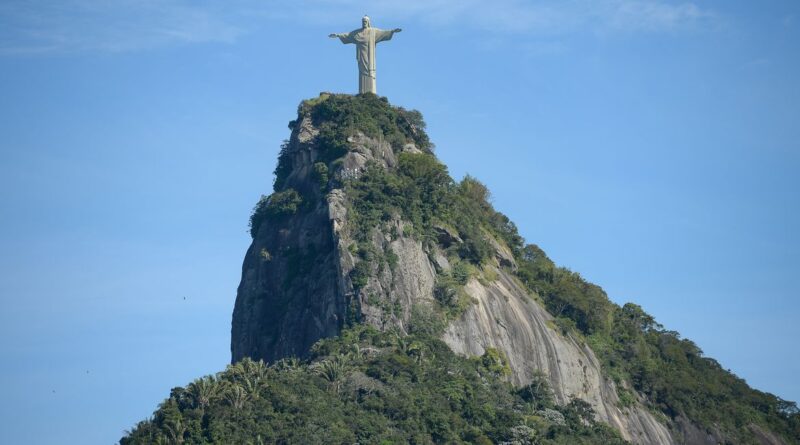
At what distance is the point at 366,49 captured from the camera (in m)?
141

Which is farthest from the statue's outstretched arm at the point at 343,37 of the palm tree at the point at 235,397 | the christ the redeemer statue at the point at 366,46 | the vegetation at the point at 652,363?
the palm tree at the point at 235,397

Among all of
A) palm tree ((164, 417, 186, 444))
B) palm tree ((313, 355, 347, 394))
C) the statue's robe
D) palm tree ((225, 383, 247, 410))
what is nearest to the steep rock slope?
the statue's robe

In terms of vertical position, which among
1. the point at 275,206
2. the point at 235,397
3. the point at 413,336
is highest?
the point at 275,206

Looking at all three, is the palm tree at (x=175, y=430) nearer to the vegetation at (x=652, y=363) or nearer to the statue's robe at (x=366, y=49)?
the vegetation at (x=652, y=363)

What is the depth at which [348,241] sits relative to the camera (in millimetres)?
128250

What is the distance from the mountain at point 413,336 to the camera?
114562 mm

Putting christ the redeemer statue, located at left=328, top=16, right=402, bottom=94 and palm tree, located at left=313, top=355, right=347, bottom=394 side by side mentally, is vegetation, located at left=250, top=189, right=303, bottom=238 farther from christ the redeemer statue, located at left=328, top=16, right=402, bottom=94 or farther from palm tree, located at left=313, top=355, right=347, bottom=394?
palm tree, located at left=313, top=355, right=347, bottom=394

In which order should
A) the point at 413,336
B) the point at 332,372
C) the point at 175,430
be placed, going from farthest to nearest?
1. the point at 413,336
2. the point at 332,372
3. the point at 175,430

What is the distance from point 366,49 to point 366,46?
1.04ft

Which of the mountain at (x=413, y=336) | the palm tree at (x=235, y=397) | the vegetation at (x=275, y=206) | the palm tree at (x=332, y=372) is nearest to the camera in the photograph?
the palm tree at (x=235, y=397)

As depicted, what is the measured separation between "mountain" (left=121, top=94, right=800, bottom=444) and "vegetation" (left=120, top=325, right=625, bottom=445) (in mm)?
133

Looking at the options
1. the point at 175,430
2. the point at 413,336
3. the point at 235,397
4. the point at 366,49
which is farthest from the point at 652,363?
the point at 175,430

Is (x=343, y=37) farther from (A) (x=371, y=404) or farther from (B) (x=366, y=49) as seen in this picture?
(A) (x=371, y=404)

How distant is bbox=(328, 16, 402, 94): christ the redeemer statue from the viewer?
5541 inches
